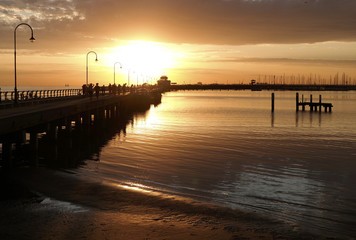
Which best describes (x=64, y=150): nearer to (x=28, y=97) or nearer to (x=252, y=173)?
(x=252, y=173)

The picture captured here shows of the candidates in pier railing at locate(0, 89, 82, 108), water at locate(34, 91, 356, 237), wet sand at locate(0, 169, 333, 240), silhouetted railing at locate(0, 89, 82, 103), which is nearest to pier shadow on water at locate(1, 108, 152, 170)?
water at locate(34, 91, 356, 237)

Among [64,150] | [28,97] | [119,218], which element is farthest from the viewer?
[28,97]

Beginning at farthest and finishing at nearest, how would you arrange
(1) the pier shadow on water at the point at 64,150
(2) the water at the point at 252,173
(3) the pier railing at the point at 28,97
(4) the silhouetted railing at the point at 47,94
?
(4) the silhouetted railing at the point at 47,94 → (3) the pier railing at the point at 28,97 → (1) the pier shadow on water at the point at 64,150 → (2) the water at the point at 252,173

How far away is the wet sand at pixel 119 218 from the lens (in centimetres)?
1067

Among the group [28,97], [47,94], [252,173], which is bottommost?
[252,173]

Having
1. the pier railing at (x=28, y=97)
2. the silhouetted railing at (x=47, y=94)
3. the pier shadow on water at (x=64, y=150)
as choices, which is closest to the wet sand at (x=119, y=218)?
the pier shadow on water at (x=64, y=150)

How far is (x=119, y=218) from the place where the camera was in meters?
12.0

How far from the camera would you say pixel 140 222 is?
11.6m

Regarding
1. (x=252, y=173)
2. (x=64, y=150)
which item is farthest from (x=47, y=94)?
(x=252, y=173)

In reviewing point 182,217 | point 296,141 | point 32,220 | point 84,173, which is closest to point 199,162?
point 84,173

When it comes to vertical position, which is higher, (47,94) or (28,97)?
(47,94)

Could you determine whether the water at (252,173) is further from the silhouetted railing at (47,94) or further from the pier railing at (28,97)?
the silhouetted railing at (47,94)

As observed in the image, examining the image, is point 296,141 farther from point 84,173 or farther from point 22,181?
point 22,181

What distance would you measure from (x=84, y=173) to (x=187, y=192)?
5973 mm
